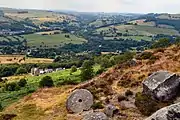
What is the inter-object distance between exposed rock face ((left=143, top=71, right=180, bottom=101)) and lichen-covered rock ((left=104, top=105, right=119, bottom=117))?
493cm

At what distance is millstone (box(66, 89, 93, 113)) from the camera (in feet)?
166

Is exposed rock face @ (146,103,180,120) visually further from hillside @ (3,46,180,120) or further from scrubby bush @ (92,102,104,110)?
scrubby bush @ (92,102,104,110)

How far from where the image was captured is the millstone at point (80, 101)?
50688 mm

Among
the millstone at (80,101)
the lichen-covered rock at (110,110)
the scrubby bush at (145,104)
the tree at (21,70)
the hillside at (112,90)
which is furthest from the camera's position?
the tree at (21,70)

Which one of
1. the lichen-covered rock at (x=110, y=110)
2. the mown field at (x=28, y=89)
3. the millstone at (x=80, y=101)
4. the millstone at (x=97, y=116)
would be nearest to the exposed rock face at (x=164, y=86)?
the lichen-covered rock at (x=110, y=110)

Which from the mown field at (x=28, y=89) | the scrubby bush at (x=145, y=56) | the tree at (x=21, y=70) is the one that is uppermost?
the scrubby bush at (x=145, y=56)

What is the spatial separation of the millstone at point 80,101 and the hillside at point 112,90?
3.90 ft

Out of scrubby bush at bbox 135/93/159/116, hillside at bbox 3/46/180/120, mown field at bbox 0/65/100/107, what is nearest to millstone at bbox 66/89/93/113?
hillside at bbox 3/46/180/120

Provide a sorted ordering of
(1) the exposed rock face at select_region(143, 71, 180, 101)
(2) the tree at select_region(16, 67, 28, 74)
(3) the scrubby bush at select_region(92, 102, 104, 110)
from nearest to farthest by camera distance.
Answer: (1) the exposed rock face at select_region(143, 71, 180, 101)
(3) the scrubby bush at select_region(92, 102, 104, 110)
(2) the tree at select_region(16, 67, 28, 74)

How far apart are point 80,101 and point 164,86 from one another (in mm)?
11666

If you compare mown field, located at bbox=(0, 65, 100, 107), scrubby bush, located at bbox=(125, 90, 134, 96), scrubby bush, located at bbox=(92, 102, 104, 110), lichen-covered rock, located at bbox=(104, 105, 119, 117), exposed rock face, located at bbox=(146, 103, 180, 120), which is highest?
exposed rock face, located at bbox=(146, 103, 180, 120)

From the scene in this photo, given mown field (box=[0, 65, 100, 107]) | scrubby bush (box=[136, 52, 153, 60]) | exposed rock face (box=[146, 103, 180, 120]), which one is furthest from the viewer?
mown field (box=[0, 65, 100, 107])

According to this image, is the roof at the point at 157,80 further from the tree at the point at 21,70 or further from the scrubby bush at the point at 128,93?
the tree at the point at 21,70

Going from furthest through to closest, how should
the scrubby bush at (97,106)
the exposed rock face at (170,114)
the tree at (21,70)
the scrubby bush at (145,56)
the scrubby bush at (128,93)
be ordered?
the tree at (21,70) < the scrubby bush at (145,56) < the scrubby bush at (128,93) < the scrubby bush at (97,106) < the exposed rock face at (170,114)
